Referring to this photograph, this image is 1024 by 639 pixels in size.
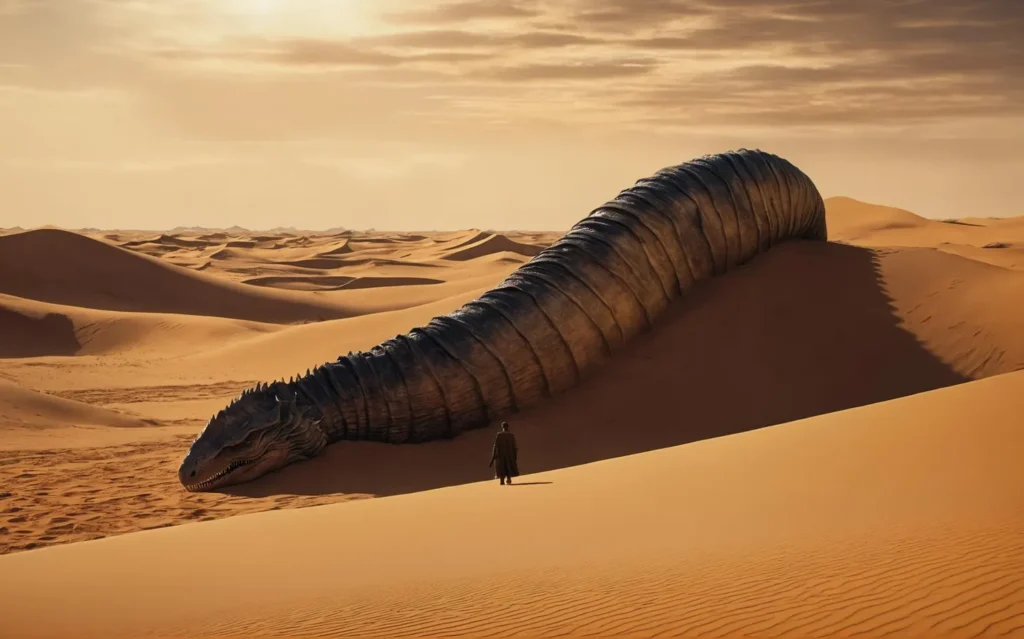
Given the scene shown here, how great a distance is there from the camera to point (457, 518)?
8008 millimetres

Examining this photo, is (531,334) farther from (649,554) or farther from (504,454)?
(649,554)

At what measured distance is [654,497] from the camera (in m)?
7.94

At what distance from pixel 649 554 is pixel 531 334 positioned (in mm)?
6625

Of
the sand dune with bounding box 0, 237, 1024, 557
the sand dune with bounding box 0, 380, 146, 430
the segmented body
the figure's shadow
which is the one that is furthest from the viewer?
the sand dune with bounding box 0, 380, 146, 430

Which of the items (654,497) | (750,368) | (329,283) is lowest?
(654,497)

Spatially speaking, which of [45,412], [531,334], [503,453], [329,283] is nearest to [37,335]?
[45,412]

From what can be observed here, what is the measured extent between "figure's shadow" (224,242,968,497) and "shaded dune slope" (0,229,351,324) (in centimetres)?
2119

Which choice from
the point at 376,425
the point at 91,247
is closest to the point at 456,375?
the point at 376,425

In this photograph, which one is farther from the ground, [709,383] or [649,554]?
[709,383]

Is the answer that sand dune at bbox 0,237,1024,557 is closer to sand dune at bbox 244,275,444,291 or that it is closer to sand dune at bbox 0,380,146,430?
sand dune at bbox 0,380,146,430

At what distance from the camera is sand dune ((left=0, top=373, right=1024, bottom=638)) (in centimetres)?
495

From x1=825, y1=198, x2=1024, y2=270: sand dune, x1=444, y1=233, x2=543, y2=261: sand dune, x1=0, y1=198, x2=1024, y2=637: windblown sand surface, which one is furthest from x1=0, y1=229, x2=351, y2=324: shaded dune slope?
x1=444, y1=233, x2=543, y2=261: sand dune

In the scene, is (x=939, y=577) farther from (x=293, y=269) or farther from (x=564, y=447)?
(x=293, y=269)

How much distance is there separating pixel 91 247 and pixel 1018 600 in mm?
35981
